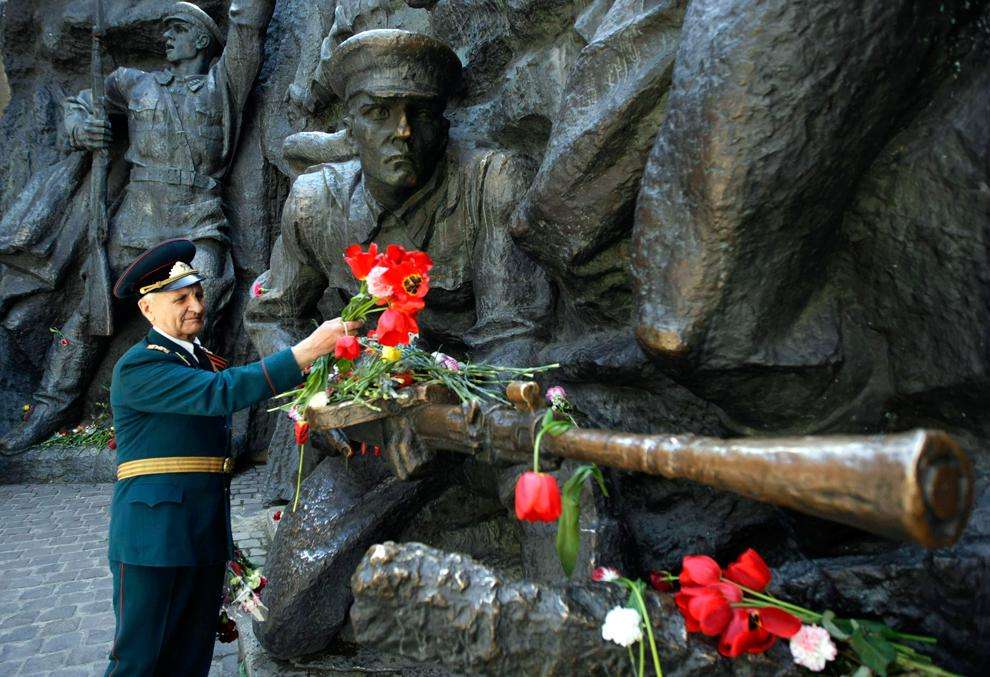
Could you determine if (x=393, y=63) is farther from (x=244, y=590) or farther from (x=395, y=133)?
(x=244, y=590)

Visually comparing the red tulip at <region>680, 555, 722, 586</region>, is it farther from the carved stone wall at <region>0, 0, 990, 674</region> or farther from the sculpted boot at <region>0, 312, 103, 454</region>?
the sculpted boot at <region>0, 312, 103, 454</region>

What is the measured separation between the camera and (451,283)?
9.58ft

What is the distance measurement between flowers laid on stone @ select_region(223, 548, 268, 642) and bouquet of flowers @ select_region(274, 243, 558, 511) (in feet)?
2.59

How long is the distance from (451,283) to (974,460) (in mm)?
1950

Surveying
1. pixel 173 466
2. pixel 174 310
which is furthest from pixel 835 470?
pixel 174 310

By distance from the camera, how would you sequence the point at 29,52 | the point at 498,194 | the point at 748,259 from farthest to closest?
the point at 29,52 → the point at 498,194 → the point at 748,259

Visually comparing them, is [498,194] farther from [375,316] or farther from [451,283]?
[375,316]

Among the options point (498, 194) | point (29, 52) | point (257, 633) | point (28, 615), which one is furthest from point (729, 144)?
point (29, 52)

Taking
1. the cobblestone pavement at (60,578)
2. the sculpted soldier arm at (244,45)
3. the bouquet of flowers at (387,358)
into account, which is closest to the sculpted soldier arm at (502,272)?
the bouquet of flowers at (387,358)

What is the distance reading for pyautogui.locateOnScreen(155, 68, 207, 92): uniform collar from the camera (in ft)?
21.3

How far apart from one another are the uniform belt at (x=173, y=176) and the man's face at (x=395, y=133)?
440 centimetres

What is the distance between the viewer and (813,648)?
129 centimetres

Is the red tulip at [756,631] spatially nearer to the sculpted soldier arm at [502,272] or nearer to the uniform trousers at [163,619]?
the sculpted soldier arm at [502,272]

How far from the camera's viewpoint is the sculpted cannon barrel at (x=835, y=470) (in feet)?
2.79
